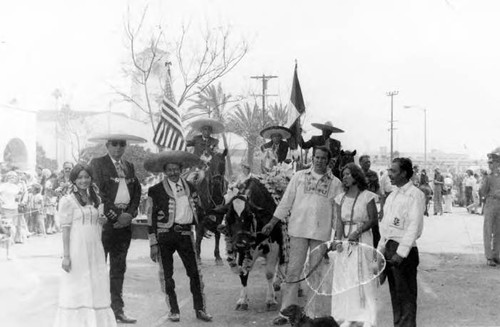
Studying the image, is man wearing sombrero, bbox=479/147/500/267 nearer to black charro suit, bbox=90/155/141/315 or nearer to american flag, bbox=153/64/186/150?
american flag, bbox=153/64/186/150

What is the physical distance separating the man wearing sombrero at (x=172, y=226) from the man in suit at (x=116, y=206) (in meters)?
0.31

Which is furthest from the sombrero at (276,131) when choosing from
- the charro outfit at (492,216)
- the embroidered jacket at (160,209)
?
the charro outfit at (492,216)

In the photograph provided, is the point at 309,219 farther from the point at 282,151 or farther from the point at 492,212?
the point at 492,212

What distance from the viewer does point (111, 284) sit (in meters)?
7.05

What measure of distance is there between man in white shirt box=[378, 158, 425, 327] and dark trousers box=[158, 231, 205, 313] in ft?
7.50

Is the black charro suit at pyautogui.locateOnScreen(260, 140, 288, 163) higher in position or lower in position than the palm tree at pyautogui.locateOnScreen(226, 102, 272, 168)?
lower

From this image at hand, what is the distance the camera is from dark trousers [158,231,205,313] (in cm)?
707

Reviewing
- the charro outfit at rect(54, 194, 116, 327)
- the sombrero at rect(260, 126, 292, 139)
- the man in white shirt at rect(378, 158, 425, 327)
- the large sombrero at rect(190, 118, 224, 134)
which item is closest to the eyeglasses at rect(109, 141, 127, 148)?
the charro outfit at rect(54, 194, 116, 327)

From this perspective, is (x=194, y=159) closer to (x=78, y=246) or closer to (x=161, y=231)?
(x=161, y=231)

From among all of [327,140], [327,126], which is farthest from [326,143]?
[327,126]

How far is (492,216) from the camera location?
1191 centimetres

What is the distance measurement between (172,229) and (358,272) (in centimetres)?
222

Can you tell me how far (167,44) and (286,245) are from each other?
11.9m

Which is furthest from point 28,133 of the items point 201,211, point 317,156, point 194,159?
point 317,156
